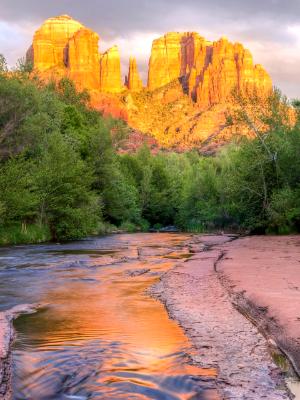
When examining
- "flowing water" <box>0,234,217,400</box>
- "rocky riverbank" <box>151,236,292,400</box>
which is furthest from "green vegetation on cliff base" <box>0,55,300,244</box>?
"rocky riverbank" <box>151,236,292,400</box>

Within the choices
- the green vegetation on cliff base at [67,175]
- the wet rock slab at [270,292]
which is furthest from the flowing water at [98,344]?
the green vegetation on cliff base at [67,175]

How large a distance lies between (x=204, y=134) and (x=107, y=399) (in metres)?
153

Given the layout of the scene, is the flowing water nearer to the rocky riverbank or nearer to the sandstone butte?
the rocky riverbank

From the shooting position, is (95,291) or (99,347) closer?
(99,347)

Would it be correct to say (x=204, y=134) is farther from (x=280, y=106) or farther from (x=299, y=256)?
(x=299, y=256)

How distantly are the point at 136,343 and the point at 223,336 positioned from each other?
138 cm

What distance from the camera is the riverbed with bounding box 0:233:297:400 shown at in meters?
5.65

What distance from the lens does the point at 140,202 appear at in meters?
63.7

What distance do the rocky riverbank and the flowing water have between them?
0.71ft

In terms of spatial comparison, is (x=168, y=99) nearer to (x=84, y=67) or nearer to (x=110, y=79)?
(x=110, y=79)

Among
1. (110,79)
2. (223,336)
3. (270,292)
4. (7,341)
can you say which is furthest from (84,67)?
(223,336)

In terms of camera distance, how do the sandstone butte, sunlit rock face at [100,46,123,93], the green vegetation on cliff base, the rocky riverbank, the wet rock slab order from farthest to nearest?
sunlit rock face at [100,46,123,93] < the sandstone butte < the green vegetation on cliff base < the wet rock slab < the rocky riverbank

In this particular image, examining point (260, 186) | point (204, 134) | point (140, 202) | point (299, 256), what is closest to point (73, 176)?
point (260, 186)

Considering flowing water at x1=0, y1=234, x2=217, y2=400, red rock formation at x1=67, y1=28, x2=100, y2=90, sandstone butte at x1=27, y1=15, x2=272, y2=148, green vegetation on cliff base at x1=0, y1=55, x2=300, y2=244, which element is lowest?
flowing water at x1=0, y1=234, x2=217, y2=400
